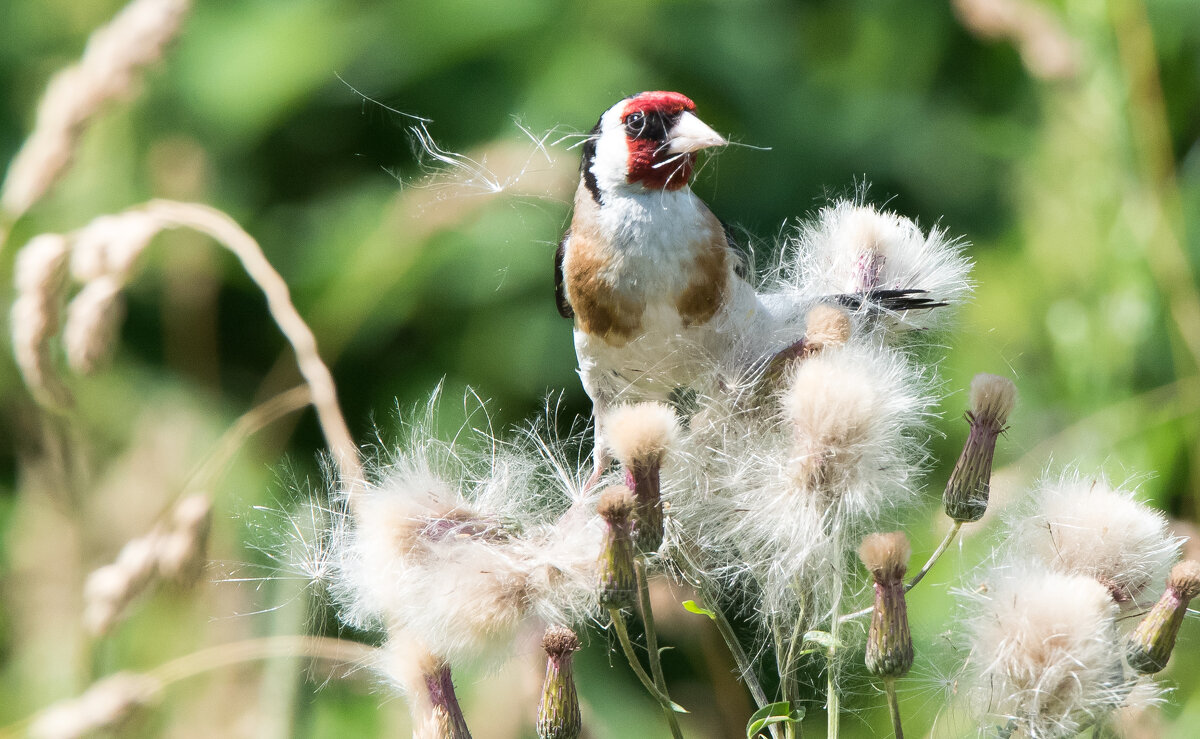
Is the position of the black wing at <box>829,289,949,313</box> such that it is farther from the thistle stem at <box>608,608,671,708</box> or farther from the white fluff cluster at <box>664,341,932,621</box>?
the thistle stem at <box>608,608,671,708</box>

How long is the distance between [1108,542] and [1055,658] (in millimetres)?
148

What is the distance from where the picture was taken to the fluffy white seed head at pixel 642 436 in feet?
Result: 3.13

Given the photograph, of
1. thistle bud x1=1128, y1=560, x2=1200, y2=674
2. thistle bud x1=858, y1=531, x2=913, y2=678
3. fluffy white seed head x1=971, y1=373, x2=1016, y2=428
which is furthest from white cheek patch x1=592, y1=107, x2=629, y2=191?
thistle bud x1=1128, y1=560, x2=1200, y2=674

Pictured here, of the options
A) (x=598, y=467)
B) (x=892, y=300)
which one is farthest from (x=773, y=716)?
(x=892, y=300)

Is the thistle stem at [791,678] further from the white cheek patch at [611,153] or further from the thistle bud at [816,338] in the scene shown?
the white cheek patch at [611,153]

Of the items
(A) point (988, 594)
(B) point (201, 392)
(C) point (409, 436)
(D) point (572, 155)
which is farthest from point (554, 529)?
(B) point (201, 392)

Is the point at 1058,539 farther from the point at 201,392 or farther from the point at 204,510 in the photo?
the point at 201,392

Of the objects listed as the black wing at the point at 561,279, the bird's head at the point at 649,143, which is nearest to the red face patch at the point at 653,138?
the bird's head at the point at 649,143

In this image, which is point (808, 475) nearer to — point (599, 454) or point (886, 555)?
point (886, 555)

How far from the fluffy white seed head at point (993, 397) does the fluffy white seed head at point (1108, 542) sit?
0.10 meters

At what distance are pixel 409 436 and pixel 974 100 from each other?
2029 millimetres

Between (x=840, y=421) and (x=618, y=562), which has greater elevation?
(x=840, y=421)

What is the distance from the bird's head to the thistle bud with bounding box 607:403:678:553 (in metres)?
0.42

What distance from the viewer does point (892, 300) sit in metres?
1.26
